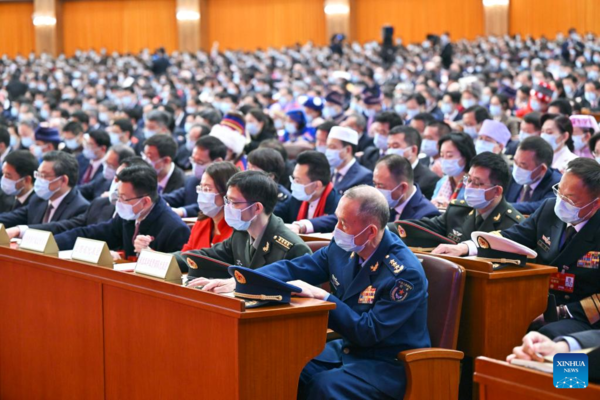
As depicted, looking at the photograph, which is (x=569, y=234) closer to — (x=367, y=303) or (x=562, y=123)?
(x=367, y=303)

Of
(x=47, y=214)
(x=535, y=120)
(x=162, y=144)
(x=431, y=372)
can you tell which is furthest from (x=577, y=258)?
(x=535, y=120)

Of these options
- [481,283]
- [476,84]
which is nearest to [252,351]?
[481,283]

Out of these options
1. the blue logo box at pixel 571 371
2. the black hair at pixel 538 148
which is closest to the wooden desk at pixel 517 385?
the blue logo box at pixel 571 371

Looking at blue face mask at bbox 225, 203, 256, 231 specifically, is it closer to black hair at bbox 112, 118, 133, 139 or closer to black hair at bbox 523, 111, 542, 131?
black hair at bbox 523, 111, 542, 131

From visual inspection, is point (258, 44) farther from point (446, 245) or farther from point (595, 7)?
point (446, 245)

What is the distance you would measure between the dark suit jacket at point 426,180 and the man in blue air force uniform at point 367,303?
9.93 feet

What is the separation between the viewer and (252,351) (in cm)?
261

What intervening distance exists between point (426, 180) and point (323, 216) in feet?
4.85

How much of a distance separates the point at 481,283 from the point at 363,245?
0.52m

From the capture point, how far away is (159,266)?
3047 mm

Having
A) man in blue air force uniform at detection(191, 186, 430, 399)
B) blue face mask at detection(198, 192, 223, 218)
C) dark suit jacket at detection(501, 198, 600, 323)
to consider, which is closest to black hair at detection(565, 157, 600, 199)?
dark suit jacket at detection(501, 198, 600, 323)

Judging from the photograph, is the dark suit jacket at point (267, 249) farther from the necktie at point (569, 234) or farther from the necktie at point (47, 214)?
the necktie at point (47, 214)

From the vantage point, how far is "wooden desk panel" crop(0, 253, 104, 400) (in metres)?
3.33

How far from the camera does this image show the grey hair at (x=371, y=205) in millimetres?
2951
